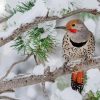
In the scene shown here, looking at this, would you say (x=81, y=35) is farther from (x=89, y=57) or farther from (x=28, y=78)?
(x=28, y=78)

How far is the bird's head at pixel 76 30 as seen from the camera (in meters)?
2.27

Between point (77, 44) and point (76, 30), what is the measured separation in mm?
75

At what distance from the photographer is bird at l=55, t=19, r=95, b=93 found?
7.37 feet

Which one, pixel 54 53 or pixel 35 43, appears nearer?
pixel 35 43

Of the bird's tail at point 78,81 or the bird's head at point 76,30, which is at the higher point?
the bird's head at point 76,30

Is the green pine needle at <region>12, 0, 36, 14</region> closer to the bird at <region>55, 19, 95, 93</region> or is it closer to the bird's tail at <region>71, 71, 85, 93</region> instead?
the bird at <region>55, 19, 95, 93</region>

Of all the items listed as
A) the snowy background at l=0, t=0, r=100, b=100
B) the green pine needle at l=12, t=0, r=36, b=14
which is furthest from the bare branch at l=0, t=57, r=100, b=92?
the green pine needle at l=12, t=0, r=36, b=14

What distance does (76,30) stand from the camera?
91.2 inches

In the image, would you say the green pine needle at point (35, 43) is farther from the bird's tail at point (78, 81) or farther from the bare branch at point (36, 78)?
the bird's tail at point (78, 81)

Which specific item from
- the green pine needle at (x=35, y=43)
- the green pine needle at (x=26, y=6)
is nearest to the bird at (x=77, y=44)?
the green pine needle at (x=35, y=43)

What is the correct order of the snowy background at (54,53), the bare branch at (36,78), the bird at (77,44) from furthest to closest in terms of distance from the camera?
1. the bird at (77,44)
2. the bare branch at (36,78)
3. the snowy background at (54,53)

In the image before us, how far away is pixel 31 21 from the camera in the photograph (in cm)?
186

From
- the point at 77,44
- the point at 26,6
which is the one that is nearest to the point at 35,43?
the point at 26,6

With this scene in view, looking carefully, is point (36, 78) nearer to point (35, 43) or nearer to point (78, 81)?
point (35, 43)
